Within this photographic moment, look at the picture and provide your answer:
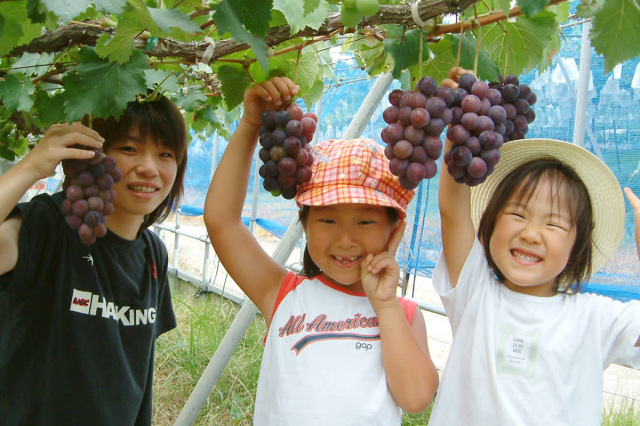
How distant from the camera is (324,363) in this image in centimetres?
124

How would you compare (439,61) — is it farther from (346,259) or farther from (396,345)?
(396,345)

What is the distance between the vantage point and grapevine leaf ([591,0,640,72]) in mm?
828

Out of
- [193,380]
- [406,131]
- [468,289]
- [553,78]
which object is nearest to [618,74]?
[553,78]

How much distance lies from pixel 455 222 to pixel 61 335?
42.9 inches

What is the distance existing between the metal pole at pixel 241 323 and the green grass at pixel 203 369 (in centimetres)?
117

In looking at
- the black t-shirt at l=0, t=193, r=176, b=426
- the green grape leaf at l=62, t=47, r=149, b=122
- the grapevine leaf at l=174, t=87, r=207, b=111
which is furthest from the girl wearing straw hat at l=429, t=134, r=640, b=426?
the grapevine leaf at l=174, t=87, r=207, b=111

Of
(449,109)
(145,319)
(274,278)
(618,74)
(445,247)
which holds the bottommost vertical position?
(145,319)

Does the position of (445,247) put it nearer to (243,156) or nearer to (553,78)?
(243,156)

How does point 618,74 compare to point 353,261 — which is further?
point 618,74

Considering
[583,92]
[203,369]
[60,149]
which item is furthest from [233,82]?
[203,369]

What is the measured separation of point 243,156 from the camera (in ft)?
4.33

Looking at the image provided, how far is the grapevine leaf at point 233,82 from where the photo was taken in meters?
1.25

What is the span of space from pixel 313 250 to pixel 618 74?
7.26ft

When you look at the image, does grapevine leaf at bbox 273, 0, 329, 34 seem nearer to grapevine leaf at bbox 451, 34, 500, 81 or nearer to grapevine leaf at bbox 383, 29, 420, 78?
grapevine leaf at bbox 383, 29, 420, 78
